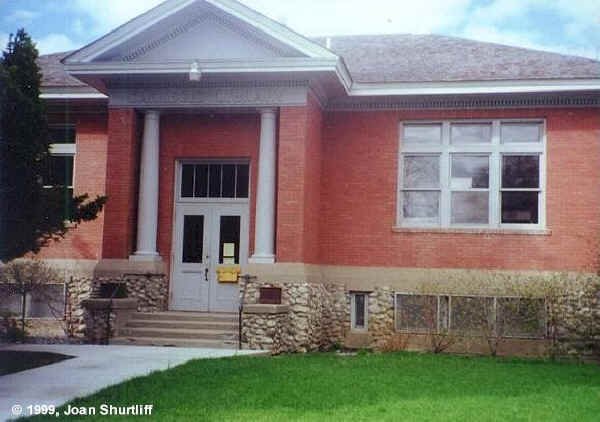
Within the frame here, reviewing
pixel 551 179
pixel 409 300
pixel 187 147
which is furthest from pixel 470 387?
pixel 187 147

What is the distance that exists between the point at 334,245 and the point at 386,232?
1.22 meters

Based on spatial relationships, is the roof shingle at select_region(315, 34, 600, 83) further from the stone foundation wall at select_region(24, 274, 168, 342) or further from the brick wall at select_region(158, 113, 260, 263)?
the stone foundation wall at select_region(24, 274, 168, 342)

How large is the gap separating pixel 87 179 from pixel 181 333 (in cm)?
526

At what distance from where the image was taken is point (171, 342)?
15.6m

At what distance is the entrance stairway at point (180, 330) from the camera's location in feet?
51.2

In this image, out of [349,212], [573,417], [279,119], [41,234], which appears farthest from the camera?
[349,212]

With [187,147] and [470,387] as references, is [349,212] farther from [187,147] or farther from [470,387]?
[470,387]

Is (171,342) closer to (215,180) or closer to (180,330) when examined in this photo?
(180,330)

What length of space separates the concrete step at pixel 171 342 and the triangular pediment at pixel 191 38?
18.8 ft

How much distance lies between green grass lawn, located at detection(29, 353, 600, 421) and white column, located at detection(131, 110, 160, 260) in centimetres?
446

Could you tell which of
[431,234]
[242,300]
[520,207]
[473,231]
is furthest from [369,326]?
[520,207]

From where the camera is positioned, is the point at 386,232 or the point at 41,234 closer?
the point at 41,234

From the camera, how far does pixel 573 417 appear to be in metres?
9.21

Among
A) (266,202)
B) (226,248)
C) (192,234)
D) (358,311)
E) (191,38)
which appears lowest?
(358,311)
